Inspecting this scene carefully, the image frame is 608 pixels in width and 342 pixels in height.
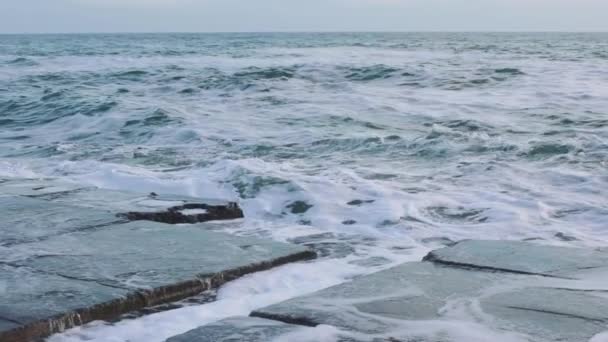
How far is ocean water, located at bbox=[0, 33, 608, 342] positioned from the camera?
349 cm

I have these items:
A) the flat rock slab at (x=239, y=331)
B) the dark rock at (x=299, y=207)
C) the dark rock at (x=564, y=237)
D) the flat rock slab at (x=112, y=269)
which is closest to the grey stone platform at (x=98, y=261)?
the flat rock slab at (x=112, y=269)

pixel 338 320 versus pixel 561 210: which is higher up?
pixel 338 320

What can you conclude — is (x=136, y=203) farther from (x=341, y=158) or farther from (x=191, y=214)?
Result: (x=341, y=158)

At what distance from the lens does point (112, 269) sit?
2.80 meters

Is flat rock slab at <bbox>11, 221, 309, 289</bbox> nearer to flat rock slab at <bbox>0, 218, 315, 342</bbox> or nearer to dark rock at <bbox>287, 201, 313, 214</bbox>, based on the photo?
flat rock slab at <bbox>0, 218, 315, 342</bbox>

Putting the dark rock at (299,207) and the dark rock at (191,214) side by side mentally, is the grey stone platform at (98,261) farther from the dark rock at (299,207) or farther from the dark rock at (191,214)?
the dark rock at (299,207)

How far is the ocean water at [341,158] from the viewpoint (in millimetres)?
3492

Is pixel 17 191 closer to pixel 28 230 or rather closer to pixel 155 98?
pixel 28 230

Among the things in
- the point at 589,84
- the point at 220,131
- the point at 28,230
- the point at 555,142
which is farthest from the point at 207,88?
the point at 28,230

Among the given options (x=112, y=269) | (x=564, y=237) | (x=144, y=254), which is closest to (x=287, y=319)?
(x=112, y=269)

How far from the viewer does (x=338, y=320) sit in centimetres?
220

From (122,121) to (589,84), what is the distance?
807 cm

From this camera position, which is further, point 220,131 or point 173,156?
point 220,131

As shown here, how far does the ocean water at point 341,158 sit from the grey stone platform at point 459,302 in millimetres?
99
